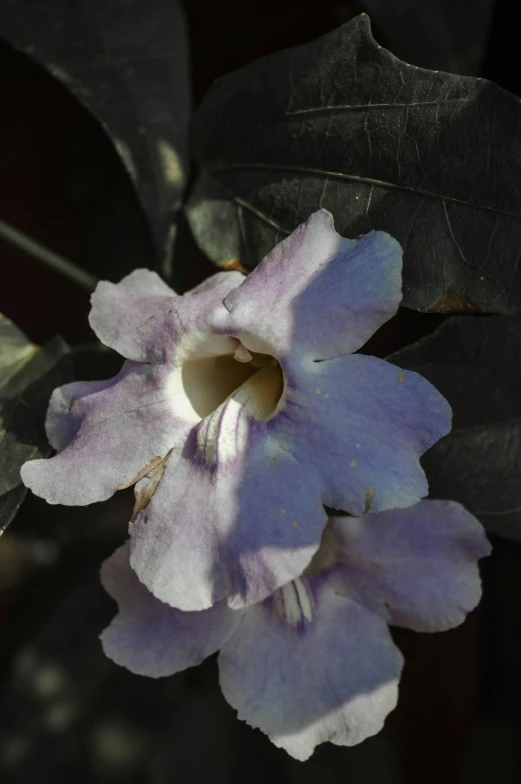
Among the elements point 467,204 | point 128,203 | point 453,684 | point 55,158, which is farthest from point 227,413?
point 453,684

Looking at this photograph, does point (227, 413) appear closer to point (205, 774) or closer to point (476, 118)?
point (476, 118)

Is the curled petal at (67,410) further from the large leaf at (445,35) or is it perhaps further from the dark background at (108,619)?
the large leaf at (445,35)

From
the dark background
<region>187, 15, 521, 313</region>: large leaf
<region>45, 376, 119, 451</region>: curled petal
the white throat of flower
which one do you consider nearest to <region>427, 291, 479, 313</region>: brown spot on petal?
<region>187, 15, 521, 313</region>: large leaf

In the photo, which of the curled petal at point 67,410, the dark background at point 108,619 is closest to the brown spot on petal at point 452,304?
the curled petal at point 67,410

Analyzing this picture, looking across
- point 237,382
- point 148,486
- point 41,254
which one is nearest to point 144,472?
point 148,486

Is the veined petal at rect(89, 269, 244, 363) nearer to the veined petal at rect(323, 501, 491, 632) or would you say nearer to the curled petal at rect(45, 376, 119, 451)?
the curled petal at rect(45, 376, 119, 451)

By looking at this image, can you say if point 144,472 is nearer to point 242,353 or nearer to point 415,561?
point 242,353

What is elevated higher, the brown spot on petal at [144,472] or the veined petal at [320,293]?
the veined petal at [320,293]
